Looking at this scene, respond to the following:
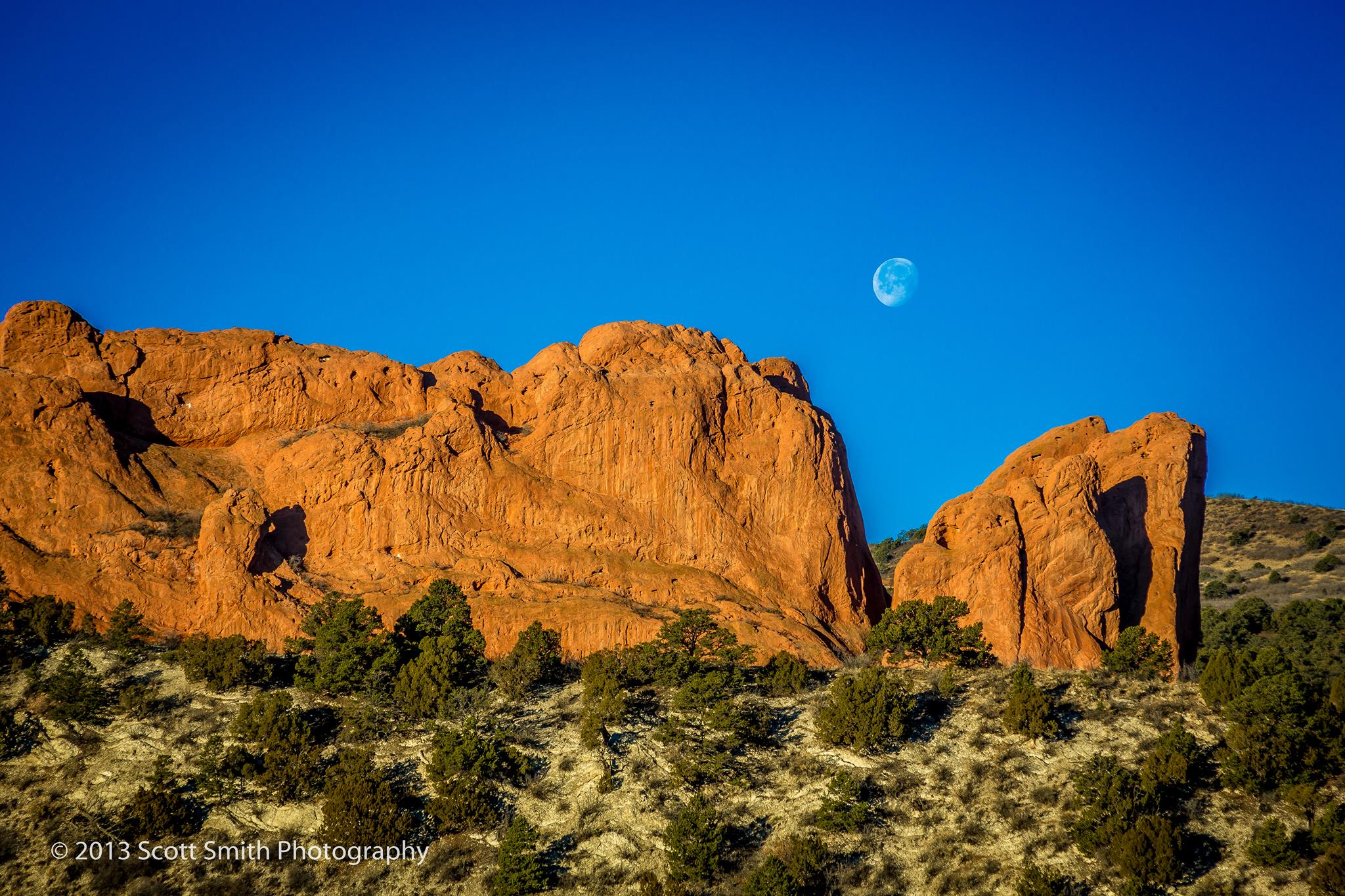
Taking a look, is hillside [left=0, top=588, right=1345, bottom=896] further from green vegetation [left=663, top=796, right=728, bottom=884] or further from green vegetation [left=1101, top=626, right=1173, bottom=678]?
green vegetation [left=1101, top=626, right=1173, bottom=678]

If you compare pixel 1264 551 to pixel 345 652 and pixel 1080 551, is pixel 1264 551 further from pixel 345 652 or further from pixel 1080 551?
pixel 345 652

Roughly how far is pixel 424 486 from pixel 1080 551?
1157 inches

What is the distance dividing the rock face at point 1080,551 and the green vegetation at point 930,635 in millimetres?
888

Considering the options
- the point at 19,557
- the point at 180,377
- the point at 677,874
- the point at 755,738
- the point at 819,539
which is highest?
the point at 180,377

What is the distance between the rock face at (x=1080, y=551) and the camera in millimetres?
49688

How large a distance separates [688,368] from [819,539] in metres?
11.2

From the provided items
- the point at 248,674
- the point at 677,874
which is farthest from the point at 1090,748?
the point at 248,674

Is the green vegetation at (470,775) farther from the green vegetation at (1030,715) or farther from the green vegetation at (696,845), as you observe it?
the green vegetation at (1030,715)

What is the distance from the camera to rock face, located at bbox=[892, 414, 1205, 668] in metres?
49.7

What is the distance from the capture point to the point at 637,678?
4631 cm

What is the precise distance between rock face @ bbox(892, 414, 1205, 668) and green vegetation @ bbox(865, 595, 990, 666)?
2.91 ft

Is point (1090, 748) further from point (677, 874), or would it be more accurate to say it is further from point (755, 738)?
point (677, 874)

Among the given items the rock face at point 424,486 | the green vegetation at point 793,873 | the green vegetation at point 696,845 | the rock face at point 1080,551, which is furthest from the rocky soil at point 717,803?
the rock face at point 424,486

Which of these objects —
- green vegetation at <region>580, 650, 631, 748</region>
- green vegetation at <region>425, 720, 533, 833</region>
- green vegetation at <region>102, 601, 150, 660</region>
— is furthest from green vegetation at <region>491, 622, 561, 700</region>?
green vegetation at <region>102, 601, 150, 660</region>
